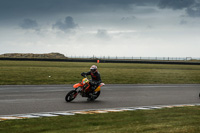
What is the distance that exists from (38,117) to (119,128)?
2765 millimetres

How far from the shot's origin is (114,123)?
Result: 815 centimetres

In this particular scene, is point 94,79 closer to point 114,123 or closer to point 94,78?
point 94,78

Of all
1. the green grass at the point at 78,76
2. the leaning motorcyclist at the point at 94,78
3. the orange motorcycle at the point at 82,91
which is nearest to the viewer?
the orange motorcycle at the point at 82,91

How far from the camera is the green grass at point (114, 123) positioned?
713 cm

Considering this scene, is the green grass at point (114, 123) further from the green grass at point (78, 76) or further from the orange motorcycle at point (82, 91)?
the green grass at point (78, 76)

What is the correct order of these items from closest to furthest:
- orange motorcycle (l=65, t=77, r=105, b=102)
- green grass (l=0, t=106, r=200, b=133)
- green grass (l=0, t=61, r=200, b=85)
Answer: green grass (l=0, t=106, r=200, b=133) < orange motorcycle (l=65, t=77, r=105, b=102) < green grass (l=0, t=61, r=200, b=85)

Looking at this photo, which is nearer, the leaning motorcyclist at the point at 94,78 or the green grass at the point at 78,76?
the leaning motorcyclist at the point at 94,78

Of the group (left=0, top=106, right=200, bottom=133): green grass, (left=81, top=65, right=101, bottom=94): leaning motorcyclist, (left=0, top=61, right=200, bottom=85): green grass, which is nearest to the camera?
(left=0, top=106, right=200, bottom=133): green grass

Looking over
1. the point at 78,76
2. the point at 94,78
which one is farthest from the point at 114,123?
the point at 78,76

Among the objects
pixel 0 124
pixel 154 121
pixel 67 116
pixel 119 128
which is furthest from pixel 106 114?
pixel 0 124

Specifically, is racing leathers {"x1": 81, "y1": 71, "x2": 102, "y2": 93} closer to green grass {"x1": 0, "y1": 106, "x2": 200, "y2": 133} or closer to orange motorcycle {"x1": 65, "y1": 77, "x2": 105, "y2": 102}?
orange motorcycle {"x1": 65, "y1": 77, "x2": 105, "y2": 102}

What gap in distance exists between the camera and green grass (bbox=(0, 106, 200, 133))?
713 cm

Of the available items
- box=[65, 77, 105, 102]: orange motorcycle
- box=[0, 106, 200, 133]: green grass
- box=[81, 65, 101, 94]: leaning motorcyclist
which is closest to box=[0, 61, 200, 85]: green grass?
box=[65, 77, 105, 102]: orange motorcycle

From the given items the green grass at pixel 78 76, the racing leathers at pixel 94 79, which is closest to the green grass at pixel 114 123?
the racing leathers at pixel 94 79
